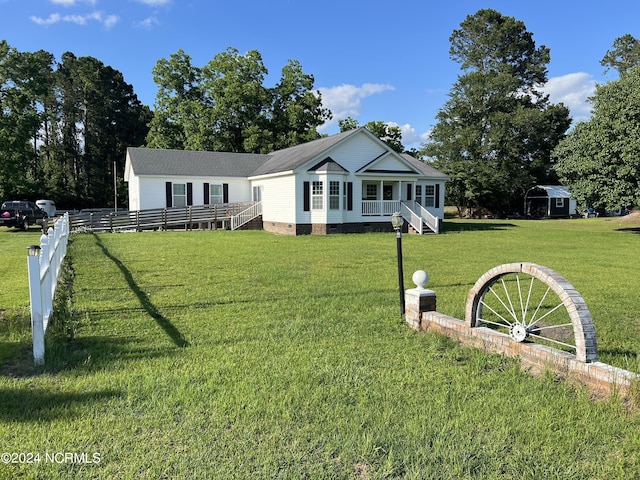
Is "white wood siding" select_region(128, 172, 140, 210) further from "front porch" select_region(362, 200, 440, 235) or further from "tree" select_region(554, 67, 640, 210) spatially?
"tree" select_region(554, 67, 640, 210)

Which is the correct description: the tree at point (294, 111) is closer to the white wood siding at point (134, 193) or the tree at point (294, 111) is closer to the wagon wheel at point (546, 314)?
the white wood siding at point (134, 193)

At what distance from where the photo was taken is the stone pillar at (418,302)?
5.26 meters

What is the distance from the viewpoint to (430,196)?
84.1 ft

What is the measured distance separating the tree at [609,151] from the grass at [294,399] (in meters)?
19.7

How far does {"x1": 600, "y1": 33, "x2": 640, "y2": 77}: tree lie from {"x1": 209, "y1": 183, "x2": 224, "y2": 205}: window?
44507mm

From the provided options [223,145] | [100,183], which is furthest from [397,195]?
[100,183]

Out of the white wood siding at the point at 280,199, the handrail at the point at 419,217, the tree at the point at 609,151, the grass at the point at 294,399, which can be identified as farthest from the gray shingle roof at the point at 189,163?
the grass at the point at 294,399

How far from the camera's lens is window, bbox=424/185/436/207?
25.5 m

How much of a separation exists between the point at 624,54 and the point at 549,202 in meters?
18.4

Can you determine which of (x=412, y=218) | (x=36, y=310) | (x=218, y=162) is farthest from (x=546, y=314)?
(x=218, y=162)

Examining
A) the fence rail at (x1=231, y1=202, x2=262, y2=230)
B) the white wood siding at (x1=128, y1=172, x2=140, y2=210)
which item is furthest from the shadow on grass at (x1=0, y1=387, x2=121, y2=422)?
the white wood siding at (x1=128, y1=172, x2=140, y2=210)

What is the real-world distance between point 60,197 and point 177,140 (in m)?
11.9

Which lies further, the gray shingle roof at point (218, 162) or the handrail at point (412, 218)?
the gray shingle roof at point (218, 162)

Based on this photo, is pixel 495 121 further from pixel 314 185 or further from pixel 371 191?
pixel 314 185
